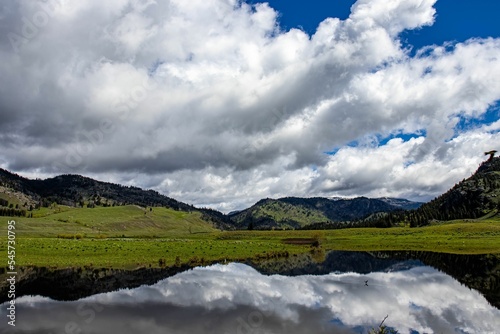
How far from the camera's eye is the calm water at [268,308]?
2896cm

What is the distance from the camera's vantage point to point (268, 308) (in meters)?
36.0

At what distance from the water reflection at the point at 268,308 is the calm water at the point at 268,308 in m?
0.08

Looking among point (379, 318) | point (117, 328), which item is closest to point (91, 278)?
point (117, 328)

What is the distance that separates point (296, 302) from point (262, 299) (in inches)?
155

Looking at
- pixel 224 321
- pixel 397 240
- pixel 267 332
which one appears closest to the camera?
pixel 267 332

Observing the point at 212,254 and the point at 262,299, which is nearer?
the point at 262,299

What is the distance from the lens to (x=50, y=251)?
76500 millimetres

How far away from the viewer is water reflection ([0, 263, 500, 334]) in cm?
2898

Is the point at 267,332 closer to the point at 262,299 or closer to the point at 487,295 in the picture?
the point at 262,299

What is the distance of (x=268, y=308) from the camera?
36.0 meters

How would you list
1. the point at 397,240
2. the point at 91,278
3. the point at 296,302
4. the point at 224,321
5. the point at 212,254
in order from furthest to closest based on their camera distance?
the point at 397,240 → the point at 212,254 → the point at 91,278 → the point at 296,302 → the point at 224,321

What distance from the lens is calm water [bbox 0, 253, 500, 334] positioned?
29.0 metres

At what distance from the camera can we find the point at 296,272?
2522 inches

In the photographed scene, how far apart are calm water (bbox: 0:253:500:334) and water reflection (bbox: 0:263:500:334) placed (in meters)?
0.08
